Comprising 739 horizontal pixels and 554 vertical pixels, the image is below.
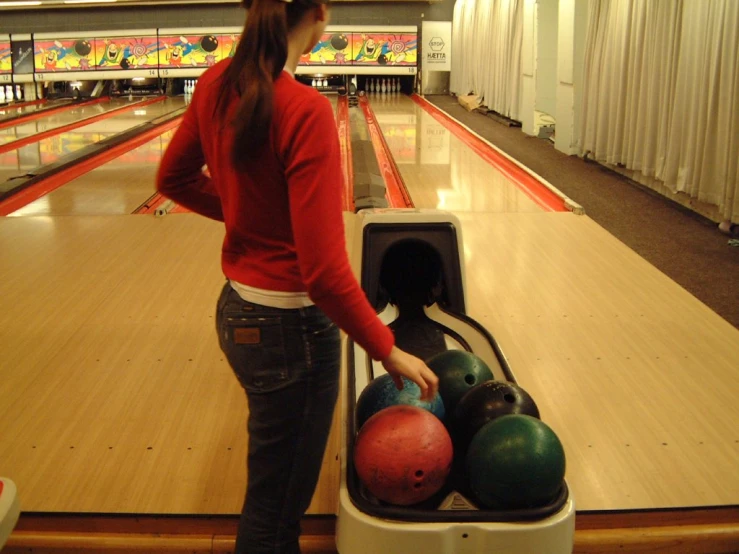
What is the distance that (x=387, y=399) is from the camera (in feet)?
4.96

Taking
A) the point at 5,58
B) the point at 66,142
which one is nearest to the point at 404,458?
the point at 66,142

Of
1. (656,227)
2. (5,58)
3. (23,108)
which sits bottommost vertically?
(656,227)

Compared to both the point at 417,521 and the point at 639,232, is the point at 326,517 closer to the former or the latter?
the point at 417,521

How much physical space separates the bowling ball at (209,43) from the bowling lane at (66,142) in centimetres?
170

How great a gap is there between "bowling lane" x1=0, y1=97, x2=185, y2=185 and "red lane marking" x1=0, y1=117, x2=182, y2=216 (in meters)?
0.14

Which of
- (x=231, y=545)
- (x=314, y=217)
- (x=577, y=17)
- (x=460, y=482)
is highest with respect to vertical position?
(x=577, y=17)

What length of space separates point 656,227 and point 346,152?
272 centimetres

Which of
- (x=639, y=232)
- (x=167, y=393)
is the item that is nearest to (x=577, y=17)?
(x=639, y=232)

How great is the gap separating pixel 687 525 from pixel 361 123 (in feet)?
21.2

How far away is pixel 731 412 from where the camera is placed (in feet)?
6.26

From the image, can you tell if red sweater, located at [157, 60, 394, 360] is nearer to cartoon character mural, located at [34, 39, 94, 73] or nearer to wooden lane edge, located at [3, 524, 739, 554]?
wooden lane edge, located at [3, 524, 739, 554]

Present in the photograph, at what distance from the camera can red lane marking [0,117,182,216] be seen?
13.9 feet

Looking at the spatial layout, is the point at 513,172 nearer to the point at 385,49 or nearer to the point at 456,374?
the point at 456,374

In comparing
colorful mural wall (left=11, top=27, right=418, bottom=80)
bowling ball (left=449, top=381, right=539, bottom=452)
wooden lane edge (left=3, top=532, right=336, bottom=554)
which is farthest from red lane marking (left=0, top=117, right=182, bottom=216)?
colorful mural wall (left=11, top=27, right=418, bottom=80)
